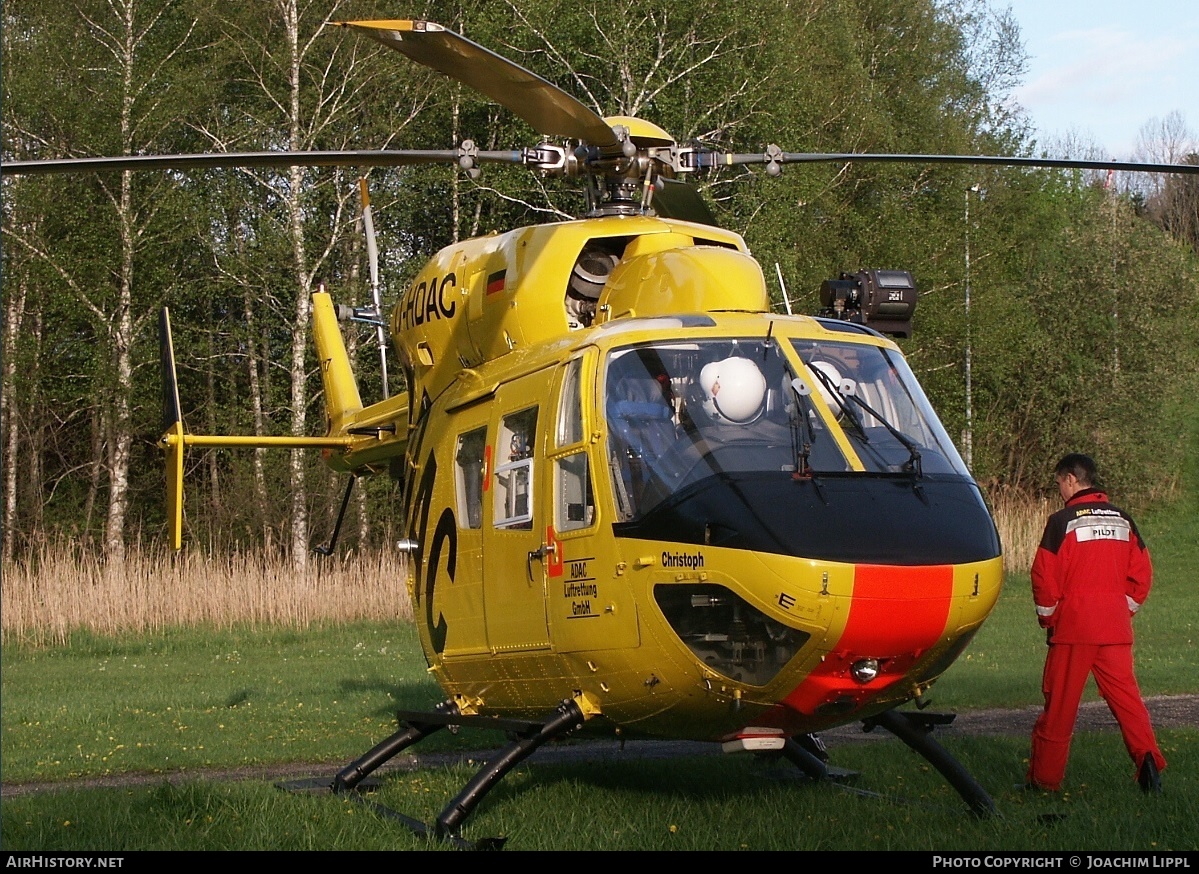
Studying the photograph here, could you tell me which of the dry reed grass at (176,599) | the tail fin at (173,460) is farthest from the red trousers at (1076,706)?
the dry reed grass at (176,599)

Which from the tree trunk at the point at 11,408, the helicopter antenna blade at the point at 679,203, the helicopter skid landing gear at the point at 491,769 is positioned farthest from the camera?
the tree trunk at the point at 11,408

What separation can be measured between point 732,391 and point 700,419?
20cm

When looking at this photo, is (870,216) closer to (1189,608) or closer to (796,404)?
(1189,608)

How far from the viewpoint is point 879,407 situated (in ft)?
21.5

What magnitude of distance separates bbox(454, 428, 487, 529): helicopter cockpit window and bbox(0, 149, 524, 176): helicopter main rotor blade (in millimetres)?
1494

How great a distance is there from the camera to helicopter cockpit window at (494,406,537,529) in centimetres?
682

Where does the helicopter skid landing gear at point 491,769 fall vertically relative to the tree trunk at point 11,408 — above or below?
below

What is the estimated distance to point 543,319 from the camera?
7500 millimetres

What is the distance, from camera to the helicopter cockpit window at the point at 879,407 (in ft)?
20.2

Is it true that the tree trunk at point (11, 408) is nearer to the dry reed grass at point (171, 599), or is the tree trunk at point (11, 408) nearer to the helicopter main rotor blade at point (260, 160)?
the dry reed grass at point (171, 599)

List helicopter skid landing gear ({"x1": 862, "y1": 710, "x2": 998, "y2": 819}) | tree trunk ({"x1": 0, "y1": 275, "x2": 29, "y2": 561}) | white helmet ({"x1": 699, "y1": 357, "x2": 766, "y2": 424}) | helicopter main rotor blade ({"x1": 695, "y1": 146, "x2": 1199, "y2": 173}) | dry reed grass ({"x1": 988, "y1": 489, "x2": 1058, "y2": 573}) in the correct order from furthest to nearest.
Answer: tree trunk ({"x1": 0, "y1": 275, "x2": 29, "y2": 561}) < dry reed grass ({"x1": 988, "y1": 489, "x2": 1058, "y2": 573}) < helicopter main rotor blade ({"x1": 695, "y1": 146, "x2": 1199, "y2": 173}) < helicopter skid landing gear ({"x1": 862, "y1": 710, "x2": 998, "y2": 819}) < white helmet ({"x1": 699, "y1": 357, "x2": 766, "y2": 424})

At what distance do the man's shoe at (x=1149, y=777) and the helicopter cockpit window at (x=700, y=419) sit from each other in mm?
2789

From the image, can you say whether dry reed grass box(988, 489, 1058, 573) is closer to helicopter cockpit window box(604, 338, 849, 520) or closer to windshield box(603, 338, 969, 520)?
windshield box(603, 338, 969, 520)

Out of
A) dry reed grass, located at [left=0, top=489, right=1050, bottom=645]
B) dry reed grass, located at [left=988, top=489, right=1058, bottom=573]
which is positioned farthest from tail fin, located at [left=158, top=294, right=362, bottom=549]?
dry reed grass, located at [left=988, top=489, right=1058, bottom=573]
